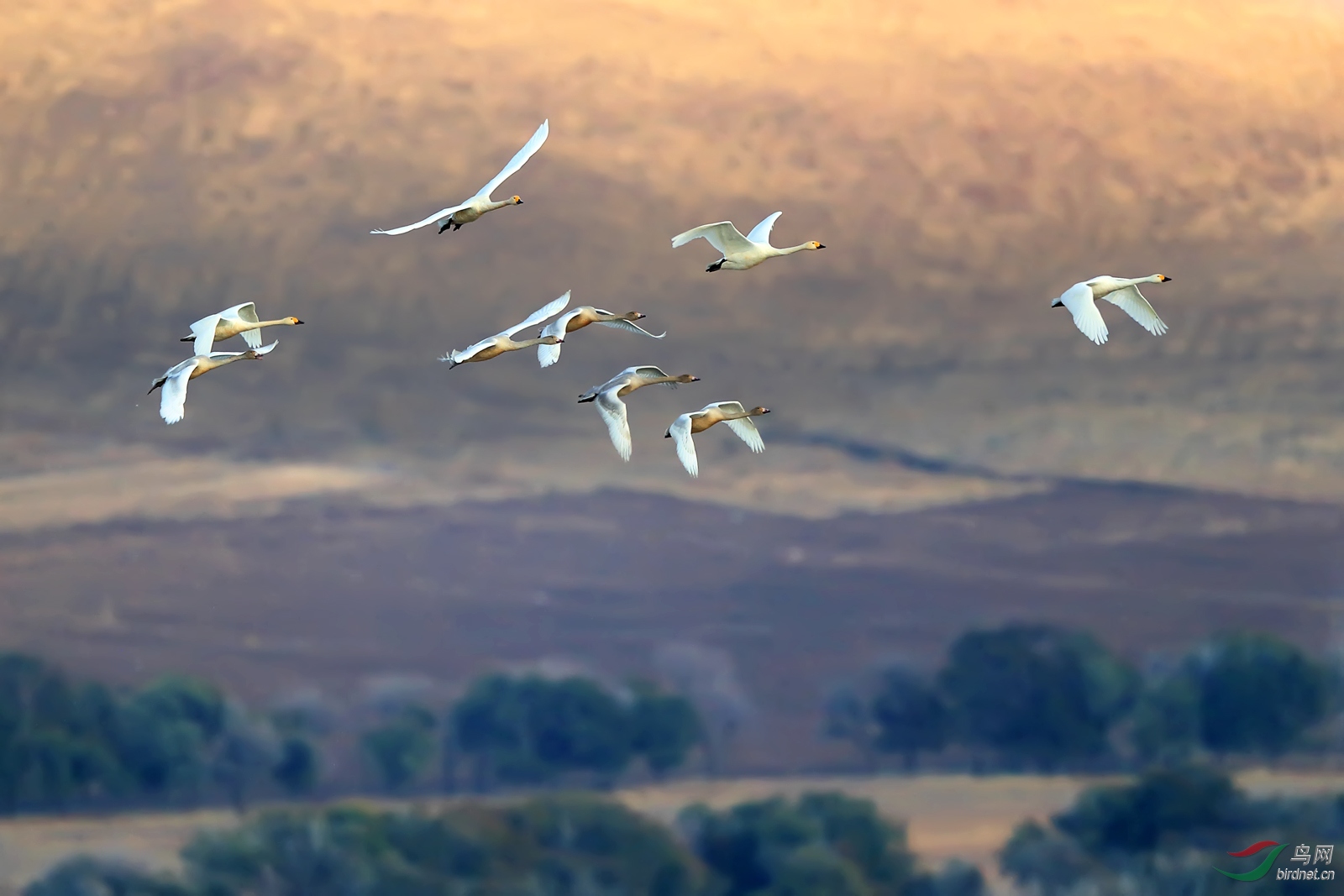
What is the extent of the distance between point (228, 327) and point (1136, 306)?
1637 centimetres

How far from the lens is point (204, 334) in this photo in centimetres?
3791

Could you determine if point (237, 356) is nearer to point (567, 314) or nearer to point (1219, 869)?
point (567, 314)

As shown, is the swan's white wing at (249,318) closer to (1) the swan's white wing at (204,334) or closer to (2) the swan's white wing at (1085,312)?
(1) the swan's white wing at (204,334)

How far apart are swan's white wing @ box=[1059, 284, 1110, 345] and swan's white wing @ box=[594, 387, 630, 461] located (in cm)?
788

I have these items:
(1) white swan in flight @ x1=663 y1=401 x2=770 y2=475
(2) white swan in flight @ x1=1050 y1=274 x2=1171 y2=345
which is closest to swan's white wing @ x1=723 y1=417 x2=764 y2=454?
(1) white swan in flight @ x1=663 y1=401 x2=770 y2=475

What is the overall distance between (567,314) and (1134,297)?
10.6 m

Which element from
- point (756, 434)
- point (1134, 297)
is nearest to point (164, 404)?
point (756, 434)

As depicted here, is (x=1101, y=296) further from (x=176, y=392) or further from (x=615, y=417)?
(x=176, y=392)

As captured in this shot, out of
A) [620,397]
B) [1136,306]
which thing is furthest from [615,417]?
[1136,306]

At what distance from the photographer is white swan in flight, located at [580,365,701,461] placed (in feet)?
124

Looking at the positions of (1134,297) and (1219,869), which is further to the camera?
(1219,869)

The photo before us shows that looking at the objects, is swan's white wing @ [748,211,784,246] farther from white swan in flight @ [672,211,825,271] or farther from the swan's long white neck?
the swan's long white neck

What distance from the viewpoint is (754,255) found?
125 feet

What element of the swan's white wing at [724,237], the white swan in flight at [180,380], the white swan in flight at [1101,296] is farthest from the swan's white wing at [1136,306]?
the white swan in flight at [180,380]
